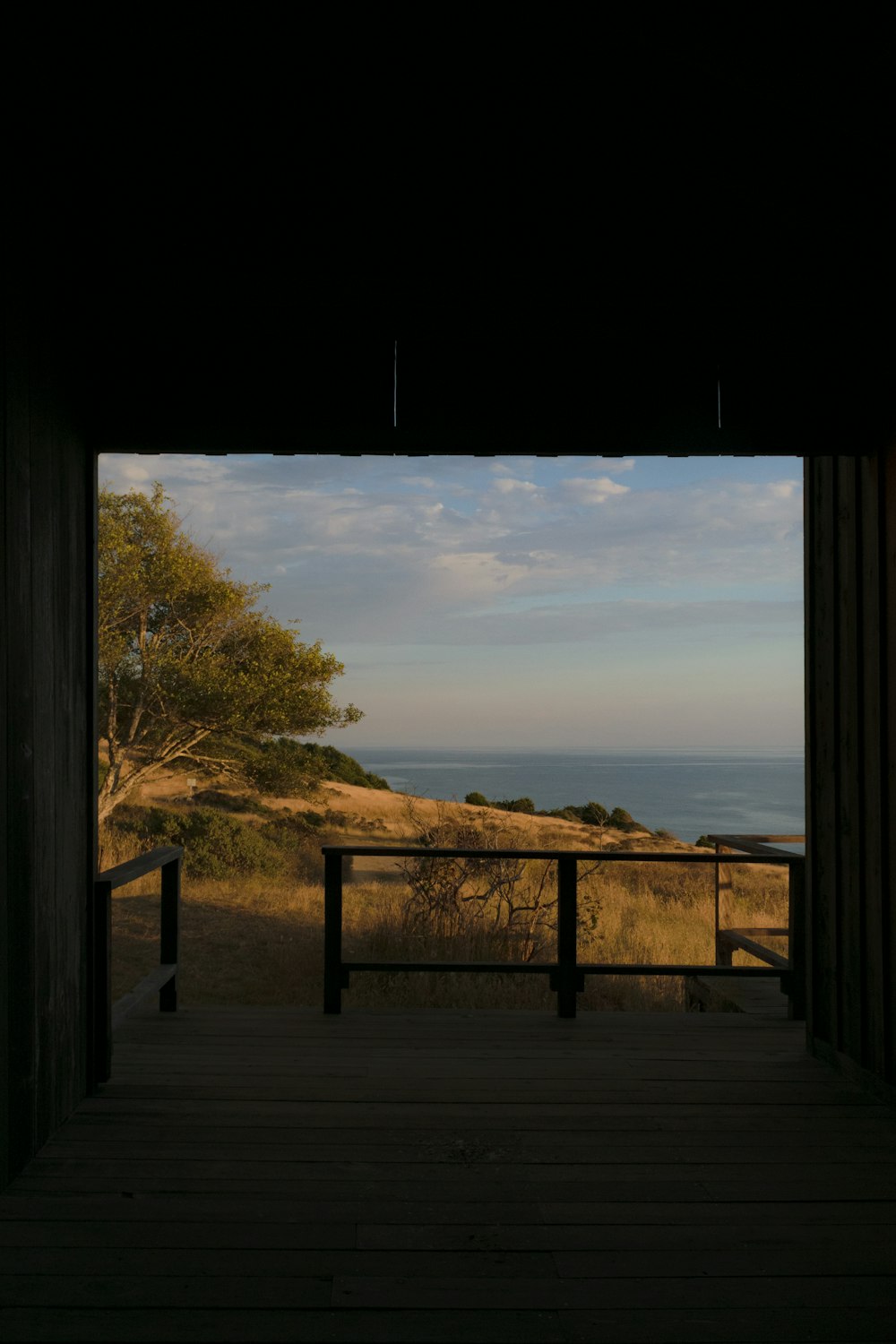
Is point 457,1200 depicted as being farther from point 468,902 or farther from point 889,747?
point 468,902

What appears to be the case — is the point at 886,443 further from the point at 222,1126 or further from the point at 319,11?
the point at 222,1126

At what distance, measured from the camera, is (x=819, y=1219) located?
2.41m

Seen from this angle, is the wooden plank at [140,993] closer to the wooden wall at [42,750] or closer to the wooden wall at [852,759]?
the wooden wall at [42,750]

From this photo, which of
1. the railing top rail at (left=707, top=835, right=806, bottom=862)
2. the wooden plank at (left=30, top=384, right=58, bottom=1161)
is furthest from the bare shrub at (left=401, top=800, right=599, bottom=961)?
the wooden plank at (left=30, top=384, right=58, bottom=1161)

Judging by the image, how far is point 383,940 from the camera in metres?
7.86

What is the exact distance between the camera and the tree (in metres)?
11.7

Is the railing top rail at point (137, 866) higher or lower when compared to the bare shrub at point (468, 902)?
higher

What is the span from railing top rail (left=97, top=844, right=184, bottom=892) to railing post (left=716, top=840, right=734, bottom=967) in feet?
8.39

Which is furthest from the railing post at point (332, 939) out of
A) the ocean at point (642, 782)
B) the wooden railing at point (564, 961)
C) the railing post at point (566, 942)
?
the ocean at point (642, 782)

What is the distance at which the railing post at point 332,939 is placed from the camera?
4.35 m

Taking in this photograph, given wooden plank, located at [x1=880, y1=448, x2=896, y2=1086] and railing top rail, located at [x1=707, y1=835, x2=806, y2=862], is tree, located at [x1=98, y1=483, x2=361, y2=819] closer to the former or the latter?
railing top rail, located at [x1=707, y1=835, x2=806, y2=862]

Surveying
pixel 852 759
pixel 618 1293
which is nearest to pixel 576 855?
pixel 852 759

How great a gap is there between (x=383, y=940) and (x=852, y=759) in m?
5.13

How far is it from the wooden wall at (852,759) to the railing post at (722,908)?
92 cm
